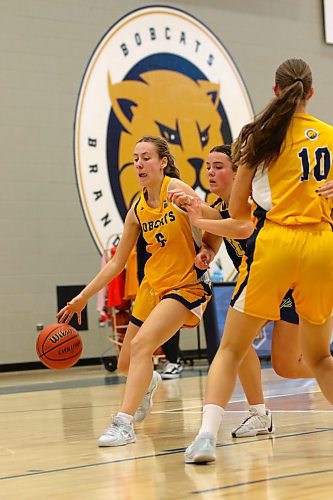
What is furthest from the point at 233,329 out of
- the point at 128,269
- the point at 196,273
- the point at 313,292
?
the point at 128,269

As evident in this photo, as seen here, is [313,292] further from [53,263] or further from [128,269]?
[53,263]

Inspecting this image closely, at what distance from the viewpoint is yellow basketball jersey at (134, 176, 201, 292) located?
16.0ft

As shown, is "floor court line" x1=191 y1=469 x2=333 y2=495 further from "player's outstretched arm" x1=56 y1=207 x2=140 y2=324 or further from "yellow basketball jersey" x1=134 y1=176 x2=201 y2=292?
"player's outstretched arm" x1=56 y1=207 x2=140 y2=324

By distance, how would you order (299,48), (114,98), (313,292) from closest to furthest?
(313,292) → (114,98) → (299,48)

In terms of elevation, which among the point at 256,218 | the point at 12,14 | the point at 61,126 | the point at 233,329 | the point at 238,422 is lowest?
the point at 238,422

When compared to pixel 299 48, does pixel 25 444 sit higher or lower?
lower

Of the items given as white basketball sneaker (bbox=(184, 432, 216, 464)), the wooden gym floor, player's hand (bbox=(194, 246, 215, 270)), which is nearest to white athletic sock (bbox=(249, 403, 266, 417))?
the wooden gym floor

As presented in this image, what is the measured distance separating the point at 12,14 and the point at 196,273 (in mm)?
7239

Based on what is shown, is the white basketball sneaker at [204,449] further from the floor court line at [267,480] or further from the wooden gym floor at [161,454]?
the floor court line at [267,480]

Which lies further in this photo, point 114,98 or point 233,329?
point 114,98

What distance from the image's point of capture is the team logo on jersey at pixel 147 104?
38.1 feet

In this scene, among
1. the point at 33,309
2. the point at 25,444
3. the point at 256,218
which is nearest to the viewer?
the point at 256,218

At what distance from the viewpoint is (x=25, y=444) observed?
15.4 ft

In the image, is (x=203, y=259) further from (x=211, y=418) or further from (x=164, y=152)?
(x=211, y=418)
